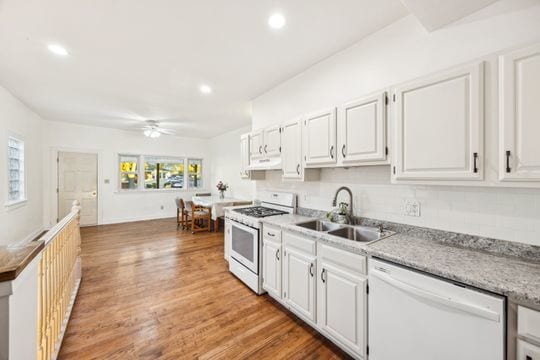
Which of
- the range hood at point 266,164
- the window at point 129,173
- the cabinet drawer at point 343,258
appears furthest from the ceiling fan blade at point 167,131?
the cabinet drawer at point 343,258

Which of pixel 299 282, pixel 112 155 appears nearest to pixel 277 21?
pixel 299 282

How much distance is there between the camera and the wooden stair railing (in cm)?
143

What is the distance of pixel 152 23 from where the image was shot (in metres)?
2.04

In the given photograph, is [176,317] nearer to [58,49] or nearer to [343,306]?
[343,306]

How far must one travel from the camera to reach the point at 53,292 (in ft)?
5.77

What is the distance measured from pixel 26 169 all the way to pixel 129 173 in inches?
97.4

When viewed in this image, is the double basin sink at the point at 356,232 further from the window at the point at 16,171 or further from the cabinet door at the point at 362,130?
the window at the point at 16,171

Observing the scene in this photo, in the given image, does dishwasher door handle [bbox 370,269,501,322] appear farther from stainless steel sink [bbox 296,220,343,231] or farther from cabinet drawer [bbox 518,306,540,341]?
stainless steel sink [bbox 296,220,343,231]

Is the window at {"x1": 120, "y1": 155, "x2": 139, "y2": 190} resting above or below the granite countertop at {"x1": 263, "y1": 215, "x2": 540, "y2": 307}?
above

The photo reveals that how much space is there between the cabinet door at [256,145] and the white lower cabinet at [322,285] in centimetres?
126

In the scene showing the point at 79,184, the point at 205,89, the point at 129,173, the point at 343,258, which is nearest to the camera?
the point at 343,258

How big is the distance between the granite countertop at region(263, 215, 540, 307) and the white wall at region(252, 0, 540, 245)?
213 mm

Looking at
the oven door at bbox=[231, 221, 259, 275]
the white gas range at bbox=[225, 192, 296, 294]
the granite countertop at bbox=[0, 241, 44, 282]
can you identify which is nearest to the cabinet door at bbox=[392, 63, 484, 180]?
the white gas range at bbox=[225, 192, 296, 294]

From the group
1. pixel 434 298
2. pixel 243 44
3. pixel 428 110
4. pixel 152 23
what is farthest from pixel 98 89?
pixel 434 298
